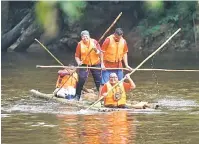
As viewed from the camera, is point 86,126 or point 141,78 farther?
point 141,78

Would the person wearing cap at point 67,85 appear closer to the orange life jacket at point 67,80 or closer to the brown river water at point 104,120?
the orange life jacket at point 67,80

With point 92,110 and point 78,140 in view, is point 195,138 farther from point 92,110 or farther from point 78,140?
point 92,110

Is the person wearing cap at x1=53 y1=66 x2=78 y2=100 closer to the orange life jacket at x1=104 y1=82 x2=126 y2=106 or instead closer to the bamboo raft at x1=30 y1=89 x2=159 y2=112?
the bamboo raft at x1=30 y1=89 x2=159 y2=112

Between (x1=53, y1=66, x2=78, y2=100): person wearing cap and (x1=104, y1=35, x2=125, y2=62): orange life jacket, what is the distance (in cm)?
79

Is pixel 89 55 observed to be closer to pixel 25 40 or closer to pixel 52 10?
pixel 52 10

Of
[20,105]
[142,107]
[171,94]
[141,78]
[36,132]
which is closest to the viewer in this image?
[36,132]

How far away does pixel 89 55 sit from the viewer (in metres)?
14.2

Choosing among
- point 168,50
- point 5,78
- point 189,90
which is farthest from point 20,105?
point 168,50

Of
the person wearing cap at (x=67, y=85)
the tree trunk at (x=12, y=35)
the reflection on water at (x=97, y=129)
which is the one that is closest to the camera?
the reflection on water at (x=97, y=129)

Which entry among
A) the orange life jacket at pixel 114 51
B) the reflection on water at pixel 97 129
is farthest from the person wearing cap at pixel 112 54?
the reflection on water at pixel 97 129

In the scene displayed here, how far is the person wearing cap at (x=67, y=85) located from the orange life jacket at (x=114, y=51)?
79 centimetres

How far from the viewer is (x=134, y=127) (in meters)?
→ 10.2

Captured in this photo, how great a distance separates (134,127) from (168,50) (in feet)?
86.5

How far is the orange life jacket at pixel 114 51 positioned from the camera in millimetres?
13930
